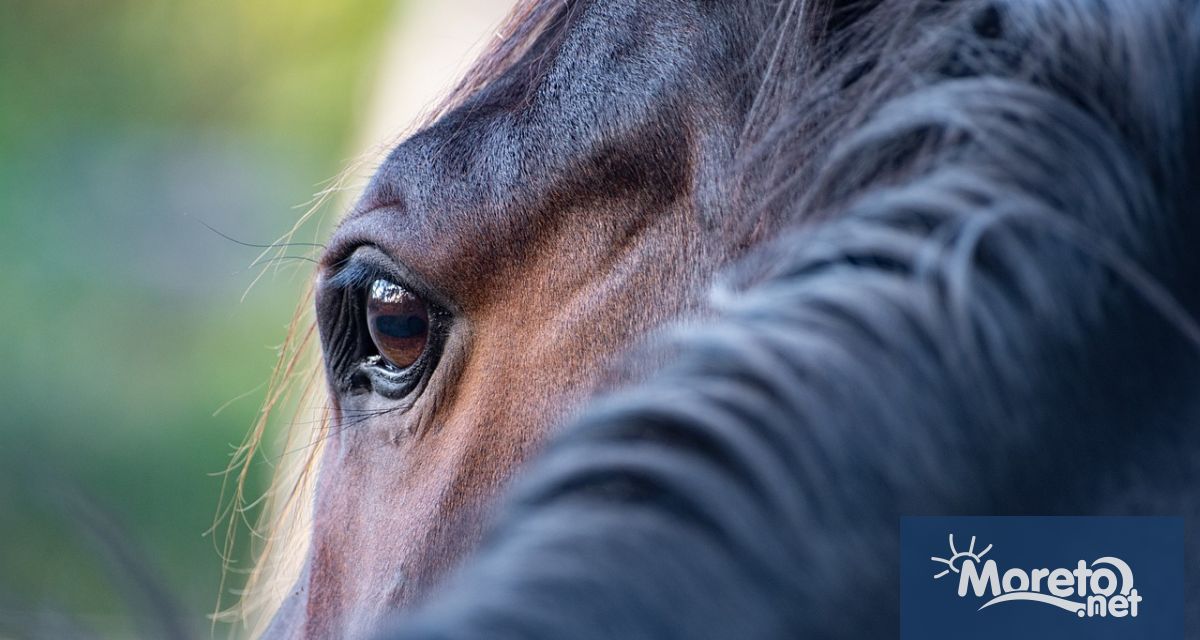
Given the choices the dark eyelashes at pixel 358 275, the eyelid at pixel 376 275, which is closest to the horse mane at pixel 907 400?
the eyelid at pixel 376 275

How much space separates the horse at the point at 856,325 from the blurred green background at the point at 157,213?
7170 millimetres

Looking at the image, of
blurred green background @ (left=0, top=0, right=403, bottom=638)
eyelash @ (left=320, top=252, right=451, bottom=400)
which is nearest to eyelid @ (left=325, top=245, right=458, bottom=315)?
eyelash @ (left=320, top=252, right=451, bottom=400)

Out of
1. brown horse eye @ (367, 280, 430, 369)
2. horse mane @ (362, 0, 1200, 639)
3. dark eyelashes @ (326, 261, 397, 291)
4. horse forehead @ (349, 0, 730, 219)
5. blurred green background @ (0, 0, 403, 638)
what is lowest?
horse mane @ (362, 0, 1200, 639)

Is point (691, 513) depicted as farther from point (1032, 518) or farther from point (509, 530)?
point (1032, 518)

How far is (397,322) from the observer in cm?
161

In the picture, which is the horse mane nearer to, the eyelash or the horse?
the horse

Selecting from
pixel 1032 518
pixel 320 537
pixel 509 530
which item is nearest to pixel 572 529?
pixel 509 530

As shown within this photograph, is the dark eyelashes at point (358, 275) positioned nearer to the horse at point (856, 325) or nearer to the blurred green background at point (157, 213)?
the horse at point (856, 325)

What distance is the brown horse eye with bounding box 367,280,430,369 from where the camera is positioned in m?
1.59

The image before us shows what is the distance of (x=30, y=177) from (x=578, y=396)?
12.4 meters

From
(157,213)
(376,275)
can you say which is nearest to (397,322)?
(376,275)

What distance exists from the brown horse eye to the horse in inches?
9.9

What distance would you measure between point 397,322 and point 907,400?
3.01 feet

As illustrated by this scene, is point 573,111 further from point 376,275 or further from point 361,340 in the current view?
point 361,340
